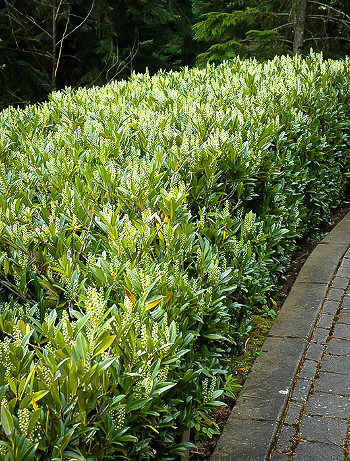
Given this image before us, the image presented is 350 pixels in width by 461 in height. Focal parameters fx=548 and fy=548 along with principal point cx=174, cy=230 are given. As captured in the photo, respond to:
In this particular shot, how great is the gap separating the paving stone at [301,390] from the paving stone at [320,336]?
21.1 inches

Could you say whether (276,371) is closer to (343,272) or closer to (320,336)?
(320,336)

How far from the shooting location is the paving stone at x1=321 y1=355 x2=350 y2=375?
3.71 meters

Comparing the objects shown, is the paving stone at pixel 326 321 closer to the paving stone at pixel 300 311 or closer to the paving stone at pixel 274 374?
the paving stone at pixel 300 311

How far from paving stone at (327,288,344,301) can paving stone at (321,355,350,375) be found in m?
0.92

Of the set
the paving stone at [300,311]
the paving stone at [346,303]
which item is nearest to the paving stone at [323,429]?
the paving stone at [300,311]

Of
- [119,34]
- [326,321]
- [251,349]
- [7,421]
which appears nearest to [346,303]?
[326,321]

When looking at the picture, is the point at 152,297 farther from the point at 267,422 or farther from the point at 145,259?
the point at 267,422

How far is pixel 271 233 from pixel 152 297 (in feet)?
8.01

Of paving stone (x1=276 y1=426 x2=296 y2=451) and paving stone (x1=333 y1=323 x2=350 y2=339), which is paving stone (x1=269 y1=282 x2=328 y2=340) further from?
paving stone (x1=276 y1=426 x2=296 y2=451)

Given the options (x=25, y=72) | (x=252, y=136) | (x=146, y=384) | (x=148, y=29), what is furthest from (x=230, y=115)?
(x=148, y=29)

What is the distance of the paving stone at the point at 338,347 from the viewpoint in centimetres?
393

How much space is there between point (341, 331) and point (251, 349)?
0.73 meters

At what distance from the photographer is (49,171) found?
3512 millimetres

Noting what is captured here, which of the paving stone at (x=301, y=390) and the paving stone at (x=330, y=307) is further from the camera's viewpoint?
the paving stone at (x=330, y=307)
